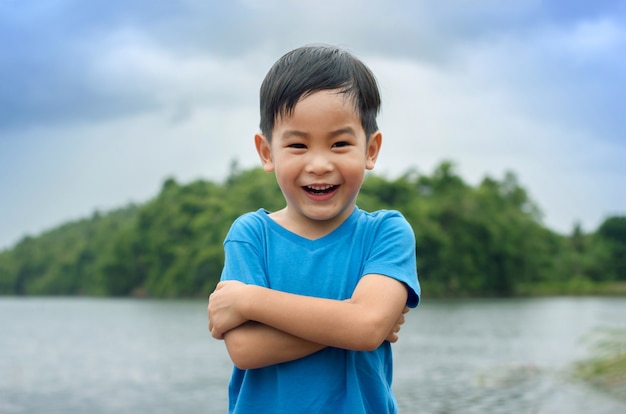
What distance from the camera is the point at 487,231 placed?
53656 millimetres

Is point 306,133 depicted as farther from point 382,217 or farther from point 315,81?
point 382,217

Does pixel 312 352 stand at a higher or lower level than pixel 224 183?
lower

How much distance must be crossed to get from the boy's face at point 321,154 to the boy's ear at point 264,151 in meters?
0.07

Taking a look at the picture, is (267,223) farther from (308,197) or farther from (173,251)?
(173,251)

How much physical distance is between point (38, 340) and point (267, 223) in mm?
25199

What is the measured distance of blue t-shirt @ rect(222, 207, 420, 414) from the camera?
1.92 metres

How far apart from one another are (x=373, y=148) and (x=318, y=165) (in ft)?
0.72

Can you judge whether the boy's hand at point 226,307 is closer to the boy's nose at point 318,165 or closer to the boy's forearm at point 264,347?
the boy's forearm at point 264,347

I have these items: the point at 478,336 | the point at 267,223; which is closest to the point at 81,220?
the point at 478,336

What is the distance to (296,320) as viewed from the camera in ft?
6.16

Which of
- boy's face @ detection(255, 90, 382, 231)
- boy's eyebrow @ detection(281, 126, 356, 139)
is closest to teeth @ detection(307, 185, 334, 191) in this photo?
boy's face @ detection(255, 90, 382, 231)

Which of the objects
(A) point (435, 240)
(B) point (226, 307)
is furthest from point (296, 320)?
(A) point (435, 240)

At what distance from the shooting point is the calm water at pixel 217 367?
1221 cm

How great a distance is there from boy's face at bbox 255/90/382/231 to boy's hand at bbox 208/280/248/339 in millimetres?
239
